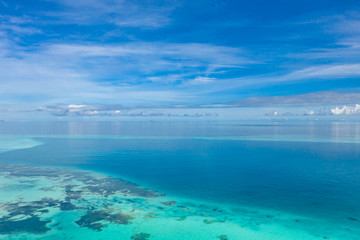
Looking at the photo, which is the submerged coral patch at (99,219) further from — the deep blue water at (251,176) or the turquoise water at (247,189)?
the deep blue water at (251,176)

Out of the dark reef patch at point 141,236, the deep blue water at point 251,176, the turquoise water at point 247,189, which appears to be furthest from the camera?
the deep blue water at point 251,176

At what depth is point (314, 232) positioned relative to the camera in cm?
1731

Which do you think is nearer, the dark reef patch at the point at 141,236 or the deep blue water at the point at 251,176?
the dark reef patch at the point at 141,236

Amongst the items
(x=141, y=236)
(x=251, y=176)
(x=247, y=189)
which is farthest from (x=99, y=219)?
(x=251, y=176)

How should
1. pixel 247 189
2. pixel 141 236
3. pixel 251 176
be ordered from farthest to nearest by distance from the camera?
pixel 251 176, pixel 247 189, pixel 141 236

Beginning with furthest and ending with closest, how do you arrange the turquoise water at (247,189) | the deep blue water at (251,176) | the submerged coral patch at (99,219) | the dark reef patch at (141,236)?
the deep blue water at (251,176)
the submerged coral patch at (99,219)
the turquoise water at (247,189)
the dark reef patch at (141,236)

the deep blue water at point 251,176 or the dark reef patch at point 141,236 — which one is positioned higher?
the deep blue water at point 251,176

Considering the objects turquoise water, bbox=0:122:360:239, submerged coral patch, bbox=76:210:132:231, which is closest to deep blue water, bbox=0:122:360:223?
turquoise water, bbox=0:122:360:239

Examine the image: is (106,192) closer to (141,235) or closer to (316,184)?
(141,235)

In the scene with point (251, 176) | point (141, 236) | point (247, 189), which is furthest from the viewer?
point (251, 176)

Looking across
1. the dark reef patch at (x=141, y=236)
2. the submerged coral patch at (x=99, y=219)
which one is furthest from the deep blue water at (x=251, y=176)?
the dark reef patch at (x=141, y=236)

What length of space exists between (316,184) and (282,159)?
1620cm

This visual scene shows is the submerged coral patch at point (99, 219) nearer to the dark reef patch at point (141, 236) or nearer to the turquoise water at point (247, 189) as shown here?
the turquoise water at point (247, 189)

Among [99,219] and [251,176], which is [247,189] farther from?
[99,219]
